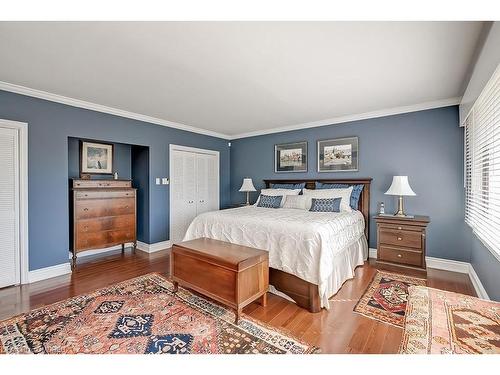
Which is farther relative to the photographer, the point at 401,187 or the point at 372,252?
the point at 372,252

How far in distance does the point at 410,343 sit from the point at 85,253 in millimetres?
4683

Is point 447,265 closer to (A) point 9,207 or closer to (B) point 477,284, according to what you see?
(B) point 477,284

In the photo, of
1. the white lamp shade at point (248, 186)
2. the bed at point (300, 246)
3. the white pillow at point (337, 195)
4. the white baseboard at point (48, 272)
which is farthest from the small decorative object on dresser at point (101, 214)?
the white pillow at point (337, 195)

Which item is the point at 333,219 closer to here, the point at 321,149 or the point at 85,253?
the point at 321,149

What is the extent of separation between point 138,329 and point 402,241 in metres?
3.37

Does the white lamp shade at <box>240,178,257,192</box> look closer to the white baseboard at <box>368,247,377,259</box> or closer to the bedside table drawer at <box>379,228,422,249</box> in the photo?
the white baseboard at <box>368,247,377,259</box>

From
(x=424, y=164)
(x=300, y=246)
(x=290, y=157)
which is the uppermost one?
(x=290, y=157)

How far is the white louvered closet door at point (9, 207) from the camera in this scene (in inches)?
112

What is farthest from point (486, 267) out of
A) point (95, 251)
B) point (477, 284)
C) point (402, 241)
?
point (95, 251)

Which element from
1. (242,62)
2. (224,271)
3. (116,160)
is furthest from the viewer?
(116,160)

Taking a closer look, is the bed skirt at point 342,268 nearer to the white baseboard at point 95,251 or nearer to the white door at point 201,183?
the white door at point 201,183

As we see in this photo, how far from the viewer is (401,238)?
3.35 meters

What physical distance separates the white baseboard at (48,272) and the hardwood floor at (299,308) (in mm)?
108

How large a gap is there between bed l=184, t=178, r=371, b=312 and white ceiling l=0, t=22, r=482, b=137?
162 centimetres
